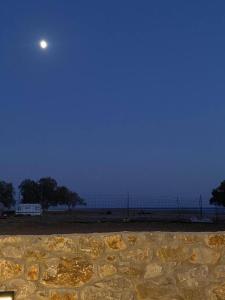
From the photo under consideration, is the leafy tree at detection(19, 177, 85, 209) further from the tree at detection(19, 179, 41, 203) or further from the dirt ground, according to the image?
the dirt ground

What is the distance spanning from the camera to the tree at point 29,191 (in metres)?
94.1

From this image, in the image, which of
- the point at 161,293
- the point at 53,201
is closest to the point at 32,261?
the point at 161,293

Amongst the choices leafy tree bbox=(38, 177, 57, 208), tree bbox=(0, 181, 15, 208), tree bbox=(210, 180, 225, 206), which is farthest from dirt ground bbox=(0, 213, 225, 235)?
leafy tree bbox=(38, 177, 57, 208)

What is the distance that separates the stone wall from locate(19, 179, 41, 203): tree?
89.9 m

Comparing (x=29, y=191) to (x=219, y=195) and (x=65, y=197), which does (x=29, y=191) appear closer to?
(x=65, y=197)

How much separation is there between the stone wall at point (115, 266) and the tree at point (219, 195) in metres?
63.1

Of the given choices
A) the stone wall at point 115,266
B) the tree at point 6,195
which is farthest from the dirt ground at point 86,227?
the tree at point 6,195

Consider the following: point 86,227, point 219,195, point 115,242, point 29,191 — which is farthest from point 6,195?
point 115,242

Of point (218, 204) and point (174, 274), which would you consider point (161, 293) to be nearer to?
point (174, 274)

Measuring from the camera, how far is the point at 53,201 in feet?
313

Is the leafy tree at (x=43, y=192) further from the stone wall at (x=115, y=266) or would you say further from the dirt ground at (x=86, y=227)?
the stone wall at (x=115, y=266)

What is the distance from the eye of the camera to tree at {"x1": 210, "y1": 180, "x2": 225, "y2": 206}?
6712 centimetres

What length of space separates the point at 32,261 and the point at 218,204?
6609 cm

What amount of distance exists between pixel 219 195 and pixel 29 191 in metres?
41.1
